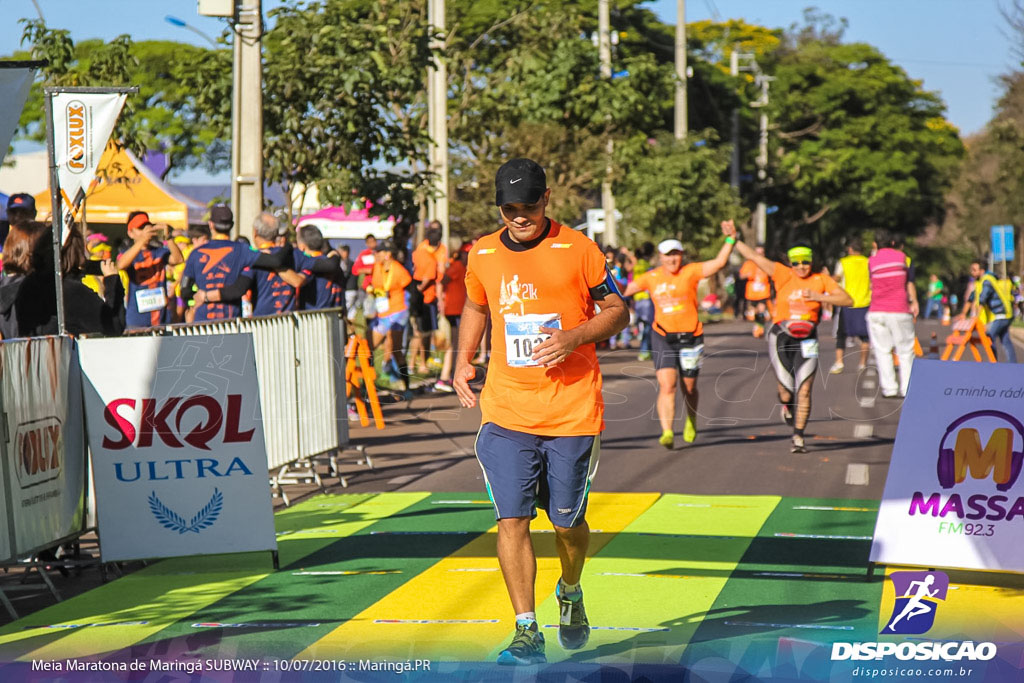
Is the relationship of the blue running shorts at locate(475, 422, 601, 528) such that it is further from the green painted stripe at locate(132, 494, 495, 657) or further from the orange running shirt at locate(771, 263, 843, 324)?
the orange running shirt at locate(771, 263, 843, 324)

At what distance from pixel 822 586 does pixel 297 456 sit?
4.92 metres

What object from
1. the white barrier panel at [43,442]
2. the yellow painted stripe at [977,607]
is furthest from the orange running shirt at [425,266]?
the yellow painted stripe at [977,607]

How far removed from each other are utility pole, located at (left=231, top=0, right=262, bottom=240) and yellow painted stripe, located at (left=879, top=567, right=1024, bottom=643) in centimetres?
904

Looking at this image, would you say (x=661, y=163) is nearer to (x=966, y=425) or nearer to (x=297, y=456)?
(x=297, y=456)

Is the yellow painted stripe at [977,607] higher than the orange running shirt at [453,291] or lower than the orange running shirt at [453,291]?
lower

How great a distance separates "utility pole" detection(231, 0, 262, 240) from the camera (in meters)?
14.9

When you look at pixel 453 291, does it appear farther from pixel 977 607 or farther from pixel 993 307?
pixel 977 607

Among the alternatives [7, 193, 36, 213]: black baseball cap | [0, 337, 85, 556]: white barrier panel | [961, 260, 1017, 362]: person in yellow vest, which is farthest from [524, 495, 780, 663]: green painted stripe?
[961, 260, 1017, 362]: person in yellow vest

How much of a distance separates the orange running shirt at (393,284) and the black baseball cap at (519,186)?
12.1 m

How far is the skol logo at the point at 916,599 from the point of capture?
Result: 6.83m

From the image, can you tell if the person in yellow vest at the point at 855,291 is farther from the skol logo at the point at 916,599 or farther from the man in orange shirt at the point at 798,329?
the skol logo at the point at 916,599

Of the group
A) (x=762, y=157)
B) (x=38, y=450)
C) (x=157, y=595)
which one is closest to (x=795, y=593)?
(x=157, y=595)

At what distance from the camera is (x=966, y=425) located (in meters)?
7.58

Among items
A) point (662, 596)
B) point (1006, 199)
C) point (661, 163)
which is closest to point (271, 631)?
point (662, 596)
